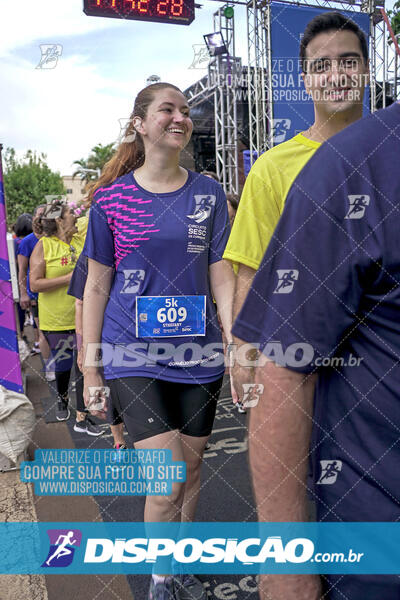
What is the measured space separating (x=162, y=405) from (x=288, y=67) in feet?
31.9

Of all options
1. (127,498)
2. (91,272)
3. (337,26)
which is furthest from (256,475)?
(127,498)

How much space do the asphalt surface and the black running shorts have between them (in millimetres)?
404

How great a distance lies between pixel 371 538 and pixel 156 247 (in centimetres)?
164

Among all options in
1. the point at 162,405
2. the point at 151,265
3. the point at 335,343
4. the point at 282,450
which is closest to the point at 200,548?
the point at 162,405

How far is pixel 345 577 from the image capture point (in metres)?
0.89

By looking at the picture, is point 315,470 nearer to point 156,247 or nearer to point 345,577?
point 345,577

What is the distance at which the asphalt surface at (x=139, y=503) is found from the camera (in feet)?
8.42

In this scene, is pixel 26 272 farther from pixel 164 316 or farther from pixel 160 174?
pixel 164 316

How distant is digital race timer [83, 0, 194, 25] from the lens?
745cm

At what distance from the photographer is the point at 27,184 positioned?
42.0 meters

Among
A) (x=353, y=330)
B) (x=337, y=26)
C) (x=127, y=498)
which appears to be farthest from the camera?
(x=127, y=498)

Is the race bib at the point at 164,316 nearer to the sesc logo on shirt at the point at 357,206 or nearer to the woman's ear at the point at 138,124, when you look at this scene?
the woman's ear at the point at 138,124

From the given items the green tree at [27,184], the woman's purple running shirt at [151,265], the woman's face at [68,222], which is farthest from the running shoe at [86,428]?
the green tree at [27,184]

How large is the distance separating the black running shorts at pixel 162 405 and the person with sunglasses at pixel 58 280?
2.68 meters
